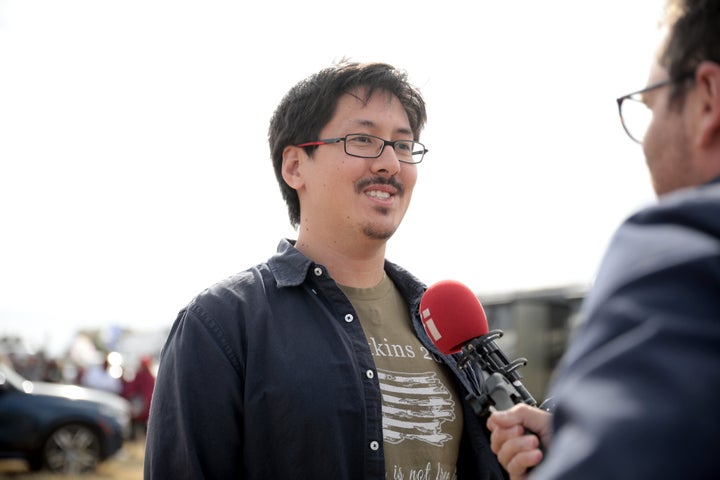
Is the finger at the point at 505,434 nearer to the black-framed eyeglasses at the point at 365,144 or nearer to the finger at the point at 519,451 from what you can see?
the finger at the point at 519,451

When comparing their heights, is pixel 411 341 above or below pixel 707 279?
below

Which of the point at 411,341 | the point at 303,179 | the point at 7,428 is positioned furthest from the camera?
the point at 7,428

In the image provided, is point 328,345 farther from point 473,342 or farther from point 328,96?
point 328,96

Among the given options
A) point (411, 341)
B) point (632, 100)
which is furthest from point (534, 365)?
point (632, 100)

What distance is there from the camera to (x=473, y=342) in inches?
78.4

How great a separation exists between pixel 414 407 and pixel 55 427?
8.98 meters

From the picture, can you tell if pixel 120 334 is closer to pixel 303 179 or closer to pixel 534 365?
pixel 534 365

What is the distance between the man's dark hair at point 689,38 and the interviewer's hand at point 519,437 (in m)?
0.77

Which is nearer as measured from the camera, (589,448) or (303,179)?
(589,448)

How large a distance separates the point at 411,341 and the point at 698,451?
78.2 inches

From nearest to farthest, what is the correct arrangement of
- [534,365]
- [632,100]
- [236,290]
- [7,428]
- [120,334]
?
[632,100] < [236,290] < [7,428] < [534,365] < [120,334]

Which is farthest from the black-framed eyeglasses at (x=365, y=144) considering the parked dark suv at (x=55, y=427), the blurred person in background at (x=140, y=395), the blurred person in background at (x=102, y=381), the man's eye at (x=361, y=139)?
the blurred person in background at (x=102, y=381)

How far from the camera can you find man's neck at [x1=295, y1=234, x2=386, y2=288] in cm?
282

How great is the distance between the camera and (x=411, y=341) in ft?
9.04
